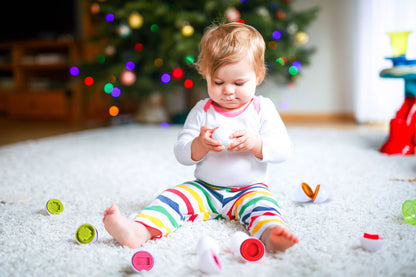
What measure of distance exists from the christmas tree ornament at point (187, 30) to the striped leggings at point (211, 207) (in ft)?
5.02

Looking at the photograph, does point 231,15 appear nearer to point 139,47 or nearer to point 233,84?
point 139,47

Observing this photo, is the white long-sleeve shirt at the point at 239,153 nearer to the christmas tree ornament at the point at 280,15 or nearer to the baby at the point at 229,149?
the baby at the point at 229,149

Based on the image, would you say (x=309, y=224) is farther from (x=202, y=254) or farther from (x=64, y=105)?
(x=64, y=105)

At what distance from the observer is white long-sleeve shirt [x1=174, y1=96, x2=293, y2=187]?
0.91m

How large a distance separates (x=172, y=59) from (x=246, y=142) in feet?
5.48

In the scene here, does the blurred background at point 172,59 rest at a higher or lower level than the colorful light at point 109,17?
lower

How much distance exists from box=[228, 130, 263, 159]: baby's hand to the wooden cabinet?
2835 mm

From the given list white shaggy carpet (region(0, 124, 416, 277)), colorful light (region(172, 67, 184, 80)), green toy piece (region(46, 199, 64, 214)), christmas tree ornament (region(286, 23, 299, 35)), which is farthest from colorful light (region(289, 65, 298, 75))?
green toy piece (region(46, 199, 64, 214))

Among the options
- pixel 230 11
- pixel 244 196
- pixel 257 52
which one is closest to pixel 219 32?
pixel 257 52

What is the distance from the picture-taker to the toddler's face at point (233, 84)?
2.81ft

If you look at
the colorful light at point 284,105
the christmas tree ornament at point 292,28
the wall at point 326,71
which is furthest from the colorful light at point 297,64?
the colorful light at point 284,105

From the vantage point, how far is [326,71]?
3115 mm

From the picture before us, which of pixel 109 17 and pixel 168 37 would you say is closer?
pixel 168 37

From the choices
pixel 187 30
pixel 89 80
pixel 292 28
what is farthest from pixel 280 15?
pixel 89 80
